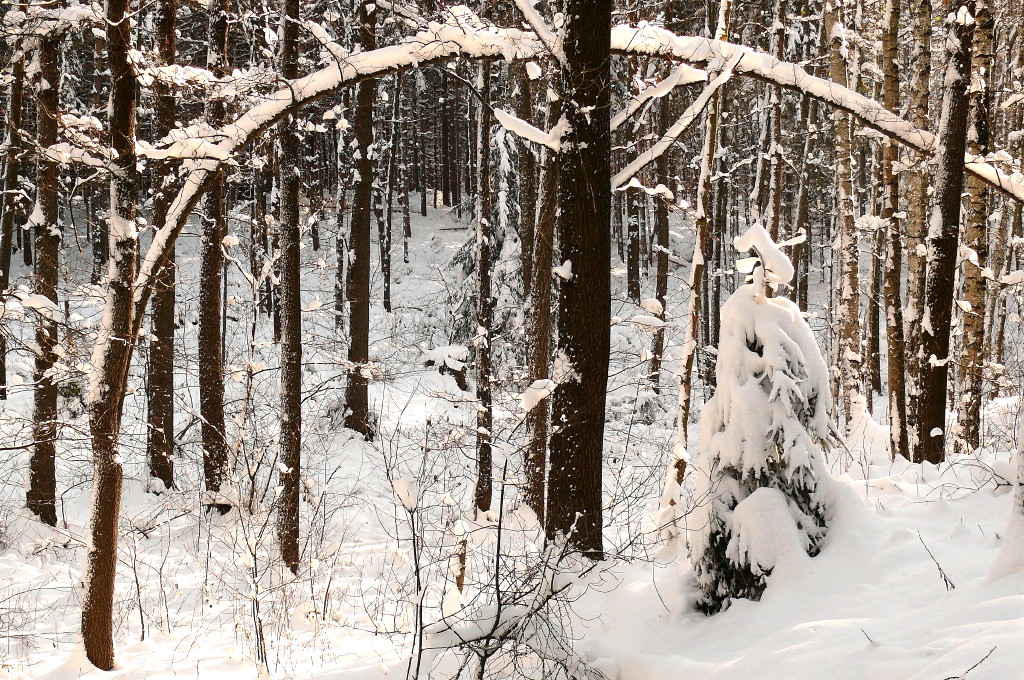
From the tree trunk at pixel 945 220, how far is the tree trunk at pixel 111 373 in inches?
291

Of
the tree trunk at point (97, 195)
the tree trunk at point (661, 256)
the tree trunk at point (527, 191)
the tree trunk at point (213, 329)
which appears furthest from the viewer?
the tree trunk at point (661, 256)

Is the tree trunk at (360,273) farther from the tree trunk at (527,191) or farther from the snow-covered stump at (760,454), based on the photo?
the snow-covered stump at (760,454)

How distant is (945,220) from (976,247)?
213cm

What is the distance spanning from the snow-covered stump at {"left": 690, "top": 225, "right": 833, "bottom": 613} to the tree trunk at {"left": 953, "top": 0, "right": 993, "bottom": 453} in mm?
4632

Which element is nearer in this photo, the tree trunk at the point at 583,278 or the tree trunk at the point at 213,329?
the tree trunk at the point at 583,278

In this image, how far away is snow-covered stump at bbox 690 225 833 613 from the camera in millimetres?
4254

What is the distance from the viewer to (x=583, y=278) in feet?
15.8

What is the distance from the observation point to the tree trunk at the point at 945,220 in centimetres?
707

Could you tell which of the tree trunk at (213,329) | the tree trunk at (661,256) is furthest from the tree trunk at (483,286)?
the tree trunk at (661,256)

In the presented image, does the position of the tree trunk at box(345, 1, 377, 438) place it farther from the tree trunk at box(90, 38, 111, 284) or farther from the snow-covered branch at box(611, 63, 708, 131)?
the snow-covered branch at box(611, 63, 708, 131)

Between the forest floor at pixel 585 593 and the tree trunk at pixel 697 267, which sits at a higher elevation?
the tree trunk at pixel 697 267

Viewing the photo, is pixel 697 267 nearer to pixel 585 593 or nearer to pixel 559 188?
pixel 559 188

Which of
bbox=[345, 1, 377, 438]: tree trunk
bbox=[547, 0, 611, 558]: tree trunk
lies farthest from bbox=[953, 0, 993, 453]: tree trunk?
bbox=[345, 1, 377, 438]: tree trunk

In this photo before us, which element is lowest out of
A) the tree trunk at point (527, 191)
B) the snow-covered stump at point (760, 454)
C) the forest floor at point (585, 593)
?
the forest floor at point (585, 593)
